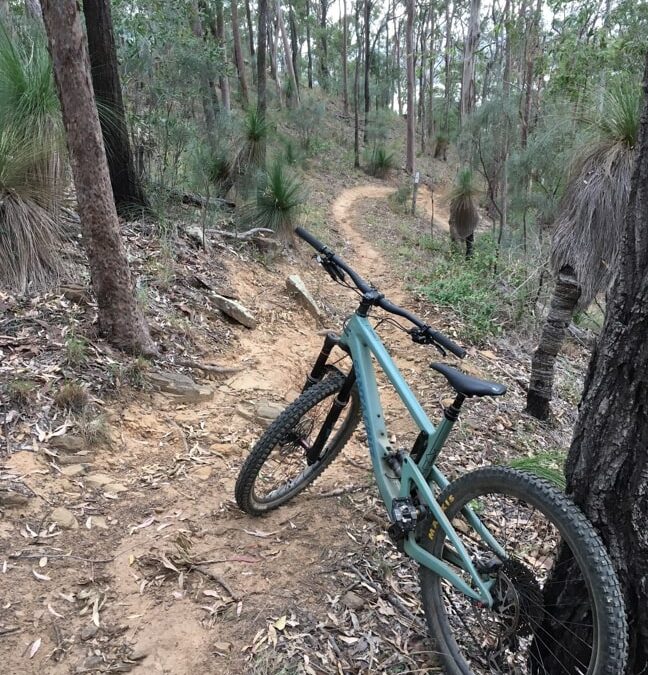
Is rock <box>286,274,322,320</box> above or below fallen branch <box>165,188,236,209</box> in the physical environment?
below

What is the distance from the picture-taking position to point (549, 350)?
5230 mm

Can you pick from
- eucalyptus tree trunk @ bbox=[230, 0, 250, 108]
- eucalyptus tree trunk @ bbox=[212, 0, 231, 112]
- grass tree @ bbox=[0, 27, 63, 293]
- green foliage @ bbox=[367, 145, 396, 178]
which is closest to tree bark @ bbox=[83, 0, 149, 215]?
grass tree @ bbox=[0, 27, 63, 293]

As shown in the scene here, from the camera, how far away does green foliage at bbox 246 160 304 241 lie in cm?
845

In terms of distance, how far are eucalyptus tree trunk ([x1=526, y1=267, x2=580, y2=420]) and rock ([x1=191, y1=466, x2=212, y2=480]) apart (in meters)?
3.26

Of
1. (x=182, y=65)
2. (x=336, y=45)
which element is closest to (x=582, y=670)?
(x=182, y=65)

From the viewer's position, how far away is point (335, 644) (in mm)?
2213

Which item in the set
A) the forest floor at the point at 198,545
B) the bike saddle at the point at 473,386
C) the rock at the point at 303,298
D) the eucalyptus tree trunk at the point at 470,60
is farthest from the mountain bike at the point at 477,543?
the eucalyptus tree trunk at the point at 470,60

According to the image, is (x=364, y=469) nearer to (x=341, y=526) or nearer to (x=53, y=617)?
(x=341, y=526)

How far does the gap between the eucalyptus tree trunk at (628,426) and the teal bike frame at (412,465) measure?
355 mm

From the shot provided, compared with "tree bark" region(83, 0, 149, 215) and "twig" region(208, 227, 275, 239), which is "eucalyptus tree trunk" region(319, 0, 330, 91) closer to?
"twig" region(208, 227, 275, 239)

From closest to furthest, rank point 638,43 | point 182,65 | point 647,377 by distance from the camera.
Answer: point 647,377 → point 182,65 → point 638,43

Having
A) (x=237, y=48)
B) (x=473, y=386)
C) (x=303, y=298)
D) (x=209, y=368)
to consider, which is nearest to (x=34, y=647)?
(x=473, y=386)

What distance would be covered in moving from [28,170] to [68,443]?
256 centimetres

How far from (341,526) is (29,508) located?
1634 millimetres
